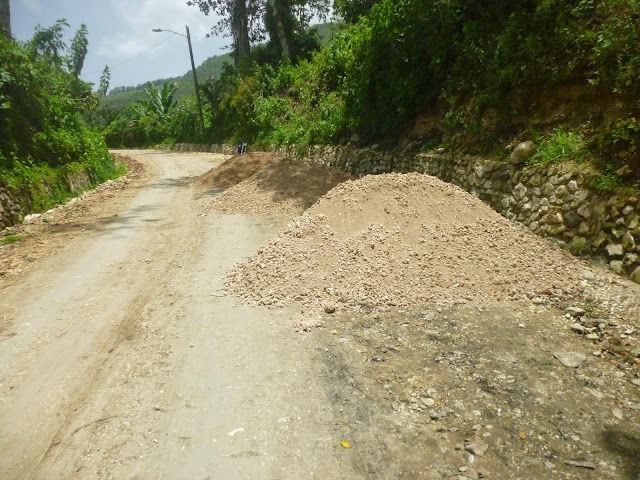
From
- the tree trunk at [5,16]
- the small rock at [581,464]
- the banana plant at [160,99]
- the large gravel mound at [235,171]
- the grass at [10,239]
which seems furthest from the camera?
the banana plant at [160,99]

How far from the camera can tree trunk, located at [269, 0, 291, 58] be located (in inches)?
869

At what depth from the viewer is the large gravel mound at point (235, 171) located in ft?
41.7

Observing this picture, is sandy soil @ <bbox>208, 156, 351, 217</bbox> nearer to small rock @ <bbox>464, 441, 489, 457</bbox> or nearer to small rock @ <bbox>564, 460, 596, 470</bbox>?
small rock @ <bbox>464, 441, 489, 457</bbox>

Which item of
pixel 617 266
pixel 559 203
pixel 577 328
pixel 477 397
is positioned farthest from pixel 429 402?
pixel 559 203

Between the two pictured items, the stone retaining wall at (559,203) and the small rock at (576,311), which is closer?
the small rock at (576,311)

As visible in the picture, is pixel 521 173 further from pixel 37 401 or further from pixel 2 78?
pixel 2 78

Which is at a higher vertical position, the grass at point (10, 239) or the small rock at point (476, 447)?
the grass at point (10, 239)

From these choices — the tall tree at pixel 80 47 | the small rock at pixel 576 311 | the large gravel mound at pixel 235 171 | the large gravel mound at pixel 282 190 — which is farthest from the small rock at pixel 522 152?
the tall tree at pixel 80 47

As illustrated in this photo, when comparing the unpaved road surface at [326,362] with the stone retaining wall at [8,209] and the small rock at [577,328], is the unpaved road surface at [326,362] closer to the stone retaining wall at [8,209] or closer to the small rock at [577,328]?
the small rock at [577,328]

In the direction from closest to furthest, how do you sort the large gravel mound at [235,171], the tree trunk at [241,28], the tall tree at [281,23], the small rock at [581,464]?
the small rock at [581,464]
the large gravel mound at [235,171]
the tall tree at [281,23]
the tree trunk at [241,28]

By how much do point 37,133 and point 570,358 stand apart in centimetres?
1318

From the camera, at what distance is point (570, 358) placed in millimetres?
3457

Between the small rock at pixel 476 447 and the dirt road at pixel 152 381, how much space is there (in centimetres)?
84

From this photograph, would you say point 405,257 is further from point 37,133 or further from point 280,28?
point 280,28
